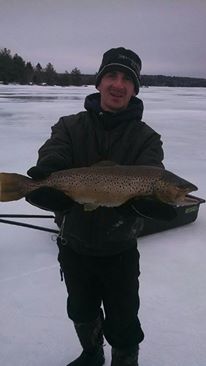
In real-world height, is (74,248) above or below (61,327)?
above

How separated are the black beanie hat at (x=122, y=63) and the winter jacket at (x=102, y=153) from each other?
16cm

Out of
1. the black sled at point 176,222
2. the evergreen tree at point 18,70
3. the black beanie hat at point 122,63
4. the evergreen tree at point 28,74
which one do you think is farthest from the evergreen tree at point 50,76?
the black beanie hat at point 122,63

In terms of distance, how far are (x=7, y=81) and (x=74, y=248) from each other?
94329 millimetres

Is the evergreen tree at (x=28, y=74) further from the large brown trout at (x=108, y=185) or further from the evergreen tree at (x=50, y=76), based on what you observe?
the large brown trout at (x=108, y=185)

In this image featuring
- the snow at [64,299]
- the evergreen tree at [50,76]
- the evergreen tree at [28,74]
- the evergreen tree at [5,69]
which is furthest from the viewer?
the evergreen tree at [50,76]

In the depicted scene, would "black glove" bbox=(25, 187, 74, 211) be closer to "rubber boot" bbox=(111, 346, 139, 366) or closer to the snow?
"rubber boot" bbox=(111, 346, 139, 366)

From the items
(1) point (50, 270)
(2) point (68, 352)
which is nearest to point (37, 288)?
(1) point (50, 270)

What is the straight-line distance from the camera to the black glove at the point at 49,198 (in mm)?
1994

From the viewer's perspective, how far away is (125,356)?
230cm

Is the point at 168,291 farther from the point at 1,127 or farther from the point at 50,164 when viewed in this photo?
the point at 1,127

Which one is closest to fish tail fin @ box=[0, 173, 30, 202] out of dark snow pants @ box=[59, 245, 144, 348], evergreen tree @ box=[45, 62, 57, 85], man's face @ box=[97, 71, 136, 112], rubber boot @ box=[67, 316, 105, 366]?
dark snow pants @ box=[59, 245, 144, 348]

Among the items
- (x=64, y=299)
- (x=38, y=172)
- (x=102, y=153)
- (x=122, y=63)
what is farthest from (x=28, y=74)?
(x=38, y=172)

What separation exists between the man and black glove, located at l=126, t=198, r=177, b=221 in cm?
10

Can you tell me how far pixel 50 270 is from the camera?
12.0ft
